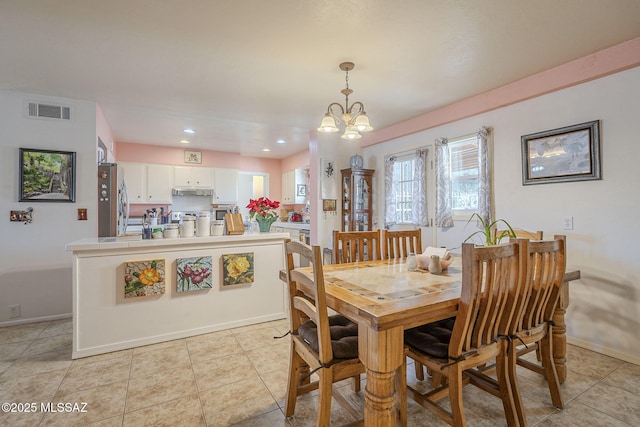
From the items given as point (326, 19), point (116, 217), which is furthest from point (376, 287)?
point (116, 217)

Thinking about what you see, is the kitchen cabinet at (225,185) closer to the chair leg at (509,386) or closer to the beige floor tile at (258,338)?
the beige floor tile at (258,338)

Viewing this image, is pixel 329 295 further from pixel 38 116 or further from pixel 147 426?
pixel 38 116

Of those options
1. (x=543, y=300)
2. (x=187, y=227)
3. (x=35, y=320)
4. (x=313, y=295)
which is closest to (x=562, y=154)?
(x=543, y=300)

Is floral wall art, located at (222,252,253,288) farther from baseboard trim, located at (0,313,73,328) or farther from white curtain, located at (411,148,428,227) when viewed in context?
white curtain, located at (411,148,428,227)

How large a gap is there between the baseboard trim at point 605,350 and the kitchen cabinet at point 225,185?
5.73 m

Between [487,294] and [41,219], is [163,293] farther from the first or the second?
[487,294]

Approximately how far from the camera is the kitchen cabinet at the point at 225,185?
6315 mm

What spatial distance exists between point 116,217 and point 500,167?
4360mm

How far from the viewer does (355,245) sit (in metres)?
2.38

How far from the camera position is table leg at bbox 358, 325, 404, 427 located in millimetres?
1204

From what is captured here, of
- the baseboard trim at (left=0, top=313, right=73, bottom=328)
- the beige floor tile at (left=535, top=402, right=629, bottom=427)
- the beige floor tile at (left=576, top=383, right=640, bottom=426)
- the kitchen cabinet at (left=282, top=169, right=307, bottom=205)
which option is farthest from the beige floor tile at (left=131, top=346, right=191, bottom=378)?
the kitchen cabinet at (left=282, top=169, right=307, bottom=205)

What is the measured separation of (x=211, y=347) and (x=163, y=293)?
0.63 metres

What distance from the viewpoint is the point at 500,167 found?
3236 millimetres

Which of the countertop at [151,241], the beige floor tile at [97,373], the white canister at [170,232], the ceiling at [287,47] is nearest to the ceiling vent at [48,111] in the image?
the ceiling at [287,47]
